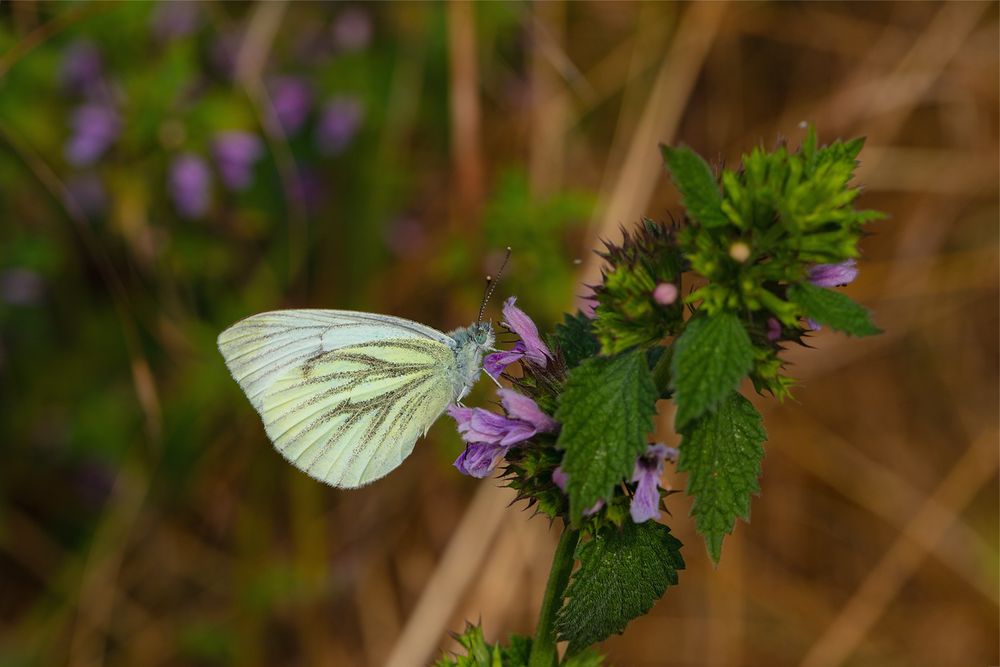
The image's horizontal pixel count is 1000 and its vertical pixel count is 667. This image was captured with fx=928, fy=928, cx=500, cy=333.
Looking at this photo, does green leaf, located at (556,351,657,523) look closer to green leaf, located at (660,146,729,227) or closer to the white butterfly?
green leaf, located at (660,146,729,227)

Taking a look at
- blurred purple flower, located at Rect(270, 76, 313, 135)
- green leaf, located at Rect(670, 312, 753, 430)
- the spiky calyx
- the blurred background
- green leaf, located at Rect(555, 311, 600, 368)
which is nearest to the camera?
green leaf, located at Rect(670, 312, 753, 430)

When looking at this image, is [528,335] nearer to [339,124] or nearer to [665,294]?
[665,294]

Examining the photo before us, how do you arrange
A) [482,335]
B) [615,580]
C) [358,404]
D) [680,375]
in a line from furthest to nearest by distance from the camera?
[358,404], [482,335], [615,580], [680,375]

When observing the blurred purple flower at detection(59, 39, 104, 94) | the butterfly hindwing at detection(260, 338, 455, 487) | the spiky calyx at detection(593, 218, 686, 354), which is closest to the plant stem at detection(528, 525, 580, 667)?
the spiky calyx at detection(593, 218, 686, 354)

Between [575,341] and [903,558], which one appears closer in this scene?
[575,341]

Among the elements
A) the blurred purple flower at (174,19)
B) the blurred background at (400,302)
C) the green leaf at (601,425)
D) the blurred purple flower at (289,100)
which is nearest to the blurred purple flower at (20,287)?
the blurred background at (400,302)

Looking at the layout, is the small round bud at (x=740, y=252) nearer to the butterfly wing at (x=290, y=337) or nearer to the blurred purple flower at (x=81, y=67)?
the butterfly wing at (x=290, y=337)

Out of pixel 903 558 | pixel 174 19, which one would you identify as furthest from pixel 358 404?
pixel 903 558
